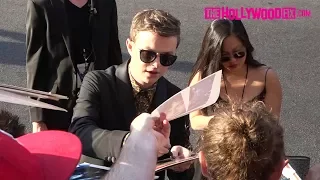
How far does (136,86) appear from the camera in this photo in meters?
2.24

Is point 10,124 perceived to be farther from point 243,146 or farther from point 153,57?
point 243,146

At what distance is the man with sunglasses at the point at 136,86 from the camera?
7.13ft

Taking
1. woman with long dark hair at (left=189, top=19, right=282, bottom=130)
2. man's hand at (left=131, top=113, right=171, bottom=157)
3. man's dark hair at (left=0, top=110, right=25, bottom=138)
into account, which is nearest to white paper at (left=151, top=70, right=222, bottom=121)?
man's hand at (left=131, top=113, right=171, bottom=157)

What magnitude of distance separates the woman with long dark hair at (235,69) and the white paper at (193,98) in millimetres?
922

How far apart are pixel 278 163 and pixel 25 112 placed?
344cm

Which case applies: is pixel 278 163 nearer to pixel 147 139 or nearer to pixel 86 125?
pixel 147 139

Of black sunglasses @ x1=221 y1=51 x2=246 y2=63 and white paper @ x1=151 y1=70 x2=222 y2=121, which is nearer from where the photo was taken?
white paper @ x1=151 y1=70 x2=222 y2=121

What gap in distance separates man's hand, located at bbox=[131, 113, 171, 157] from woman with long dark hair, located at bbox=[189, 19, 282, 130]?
904 millimetres

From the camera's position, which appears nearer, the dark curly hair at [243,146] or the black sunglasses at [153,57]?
the dark curly hair at [243,146]

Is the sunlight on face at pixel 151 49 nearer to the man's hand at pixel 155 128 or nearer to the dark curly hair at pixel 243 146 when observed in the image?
the man's hand at pixel 155 128

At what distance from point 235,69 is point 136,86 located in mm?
705

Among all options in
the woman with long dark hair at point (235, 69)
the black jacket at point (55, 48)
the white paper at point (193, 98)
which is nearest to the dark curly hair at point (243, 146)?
the white paper at point (193, 98)

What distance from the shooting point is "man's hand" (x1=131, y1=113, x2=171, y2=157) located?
1.64 meters

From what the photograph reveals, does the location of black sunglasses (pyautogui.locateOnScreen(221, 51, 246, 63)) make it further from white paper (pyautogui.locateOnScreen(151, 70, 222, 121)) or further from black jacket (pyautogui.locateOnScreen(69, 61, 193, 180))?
white paper (pyautogui.locateOnScreen(151, 70, 222, 121))
